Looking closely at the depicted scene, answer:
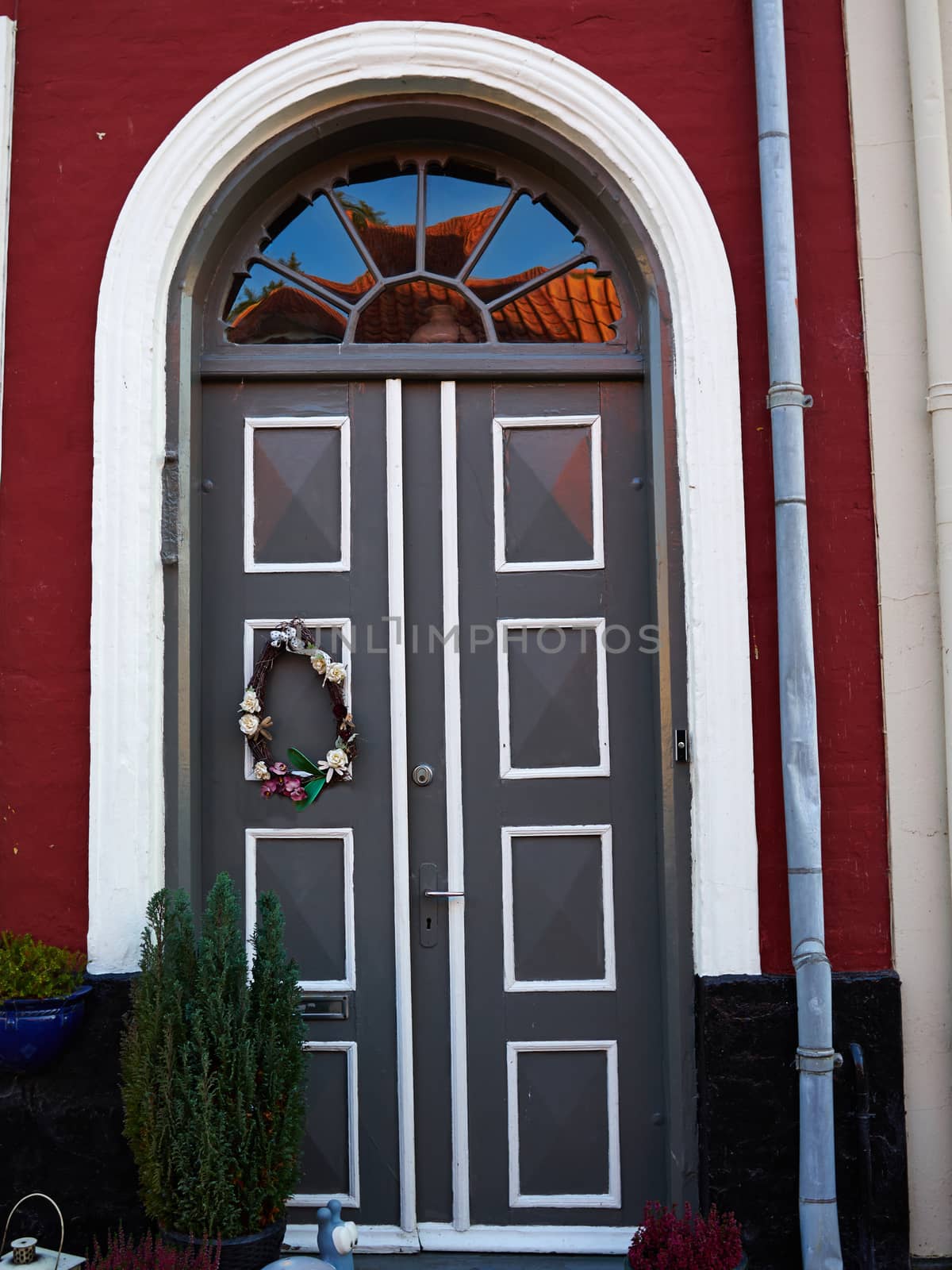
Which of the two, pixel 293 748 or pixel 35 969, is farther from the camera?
pixel 293 748

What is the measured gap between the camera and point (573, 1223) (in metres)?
3.77

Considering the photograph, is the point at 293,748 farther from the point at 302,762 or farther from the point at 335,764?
the point at 335,764

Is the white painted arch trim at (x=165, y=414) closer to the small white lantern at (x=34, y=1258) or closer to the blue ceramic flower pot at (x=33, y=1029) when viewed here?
the blue ceramic flower pot at (x=33, y=1029)

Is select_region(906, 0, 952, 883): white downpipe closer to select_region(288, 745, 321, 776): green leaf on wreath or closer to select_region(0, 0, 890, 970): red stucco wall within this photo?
select_region(0, 0, 890, 970): red stucco wall

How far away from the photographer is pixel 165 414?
149 inches

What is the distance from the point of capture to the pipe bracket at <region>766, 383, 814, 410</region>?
362 centimetres

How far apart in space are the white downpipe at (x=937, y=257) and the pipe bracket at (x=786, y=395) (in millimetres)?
425

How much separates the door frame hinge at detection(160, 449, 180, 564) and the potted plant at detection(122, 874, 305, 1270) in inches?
41.7

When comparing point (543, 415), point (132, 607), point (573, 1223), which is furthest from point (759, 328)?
point (573, 1223)

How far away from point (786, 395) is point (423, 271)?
1335mm

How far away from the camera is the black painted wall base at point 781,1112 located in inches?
138

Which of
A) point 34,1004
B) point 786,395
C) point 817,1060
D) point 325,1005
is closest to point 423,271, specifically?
point 786,395

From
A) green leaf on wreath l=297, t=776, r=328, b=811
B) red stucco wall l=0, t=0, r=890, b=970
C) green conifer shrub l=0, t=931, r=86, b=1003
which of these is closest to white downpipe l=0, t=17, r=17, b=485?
red stucco wall l=0, t=0, r=890, b=970

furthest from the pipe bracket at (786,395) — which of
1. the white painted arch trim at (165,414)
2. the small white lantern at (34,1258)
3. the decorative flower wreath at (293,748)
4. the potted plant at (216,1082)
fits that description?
the small white lantern at (34,1258)
